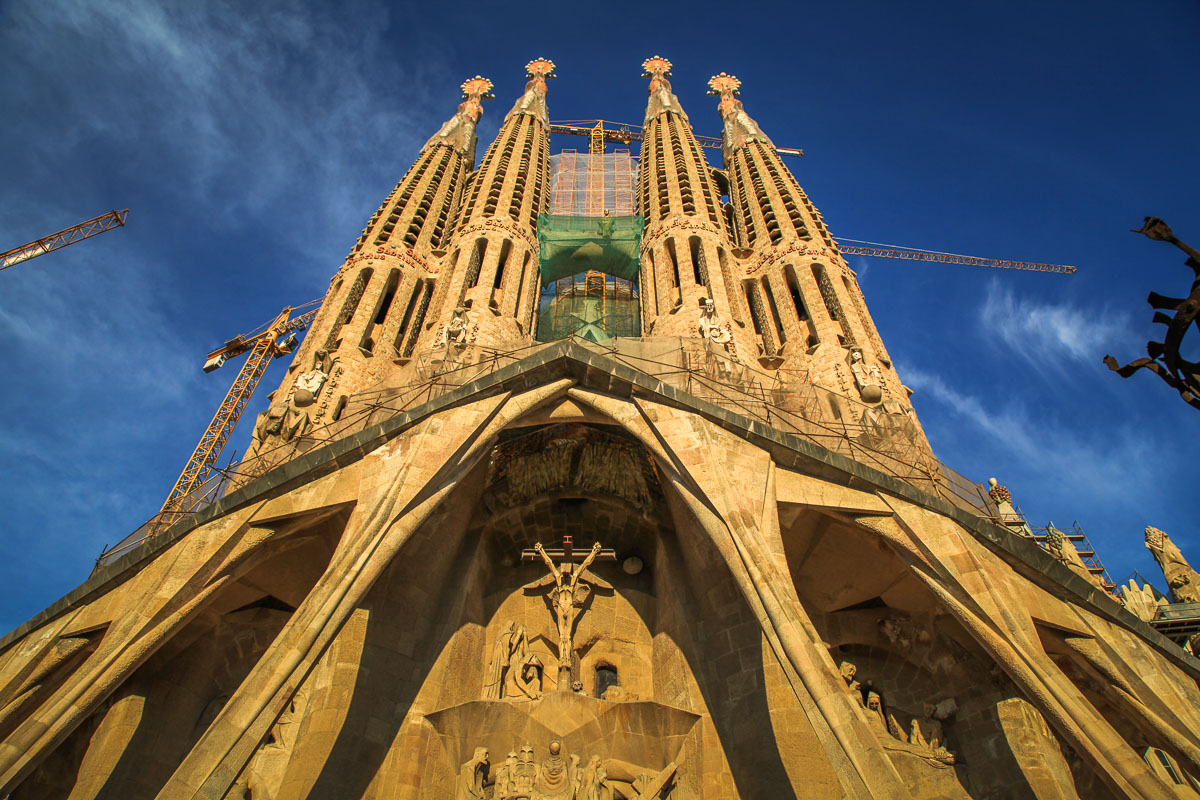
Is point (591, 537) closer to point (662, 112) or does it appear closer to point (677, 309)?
point (677, 309)

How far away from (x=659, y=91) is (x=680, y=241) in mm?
14869

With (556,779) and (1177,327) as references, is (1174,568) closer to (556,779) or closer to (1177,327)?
(556,779)

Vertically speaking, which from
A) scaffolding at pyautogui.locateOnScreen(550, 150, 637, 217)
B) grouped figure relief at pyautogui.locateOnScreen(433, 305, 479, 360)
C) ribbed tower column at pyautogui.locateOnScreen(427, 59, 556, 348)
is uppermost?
scaffolding at pyautogui.locateOnScreen(550, 150, 637, 217)

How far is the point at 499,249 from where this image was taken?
21.8 m

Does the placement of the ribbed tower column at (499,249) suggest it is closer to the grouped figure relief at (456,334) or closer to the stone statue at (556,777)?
the grouped figure relief at (456,334)

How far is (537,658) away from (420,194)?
55.6ft

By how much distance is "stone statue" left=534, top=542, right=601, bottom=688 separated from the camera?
500 inches

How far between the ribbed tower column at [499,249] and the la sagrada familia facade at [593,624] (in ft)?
9.10

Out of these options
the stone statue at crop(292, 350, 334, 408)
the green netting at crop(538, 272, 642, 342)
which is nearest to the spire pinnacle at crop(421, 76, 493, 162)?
the green netting at crop(538, 272, 642, 342)

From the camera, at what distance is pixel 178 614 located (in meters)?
9.92

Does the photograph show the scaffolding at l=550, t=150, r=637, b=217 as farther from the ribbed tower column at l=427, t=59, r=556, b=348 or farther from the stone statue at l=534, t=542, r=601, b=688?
the stone statue at l=534, t=542, r=601, b=688

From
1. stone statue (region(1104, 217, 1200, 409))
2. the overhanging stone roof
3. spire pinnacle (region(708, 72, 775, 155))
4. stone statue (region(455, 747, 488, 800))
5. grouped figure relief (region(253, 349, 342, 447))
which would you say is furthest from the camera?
spire pinnacle (region(708, 72, 775, 155))

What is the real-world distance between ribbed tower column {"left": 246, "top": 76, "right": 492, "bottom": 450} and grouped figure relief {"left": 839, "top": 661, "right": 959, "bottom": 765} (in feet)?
35.2

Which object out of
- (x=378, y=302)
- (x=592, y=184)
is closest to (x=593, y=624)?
(x=378, y=302)
